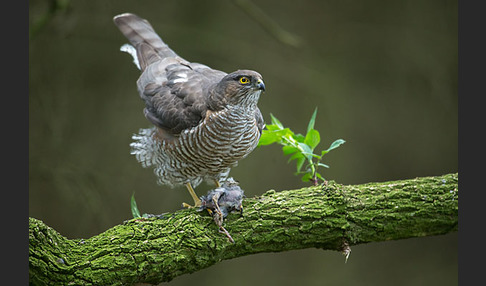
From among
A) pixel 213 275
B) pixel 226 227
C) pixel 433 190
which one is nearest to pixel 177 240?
pixel 226 227

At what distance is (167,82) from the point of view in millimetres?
3275

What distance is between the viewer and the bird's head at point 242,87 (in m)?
2.78

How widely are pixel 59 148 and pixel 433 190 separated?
3140mm

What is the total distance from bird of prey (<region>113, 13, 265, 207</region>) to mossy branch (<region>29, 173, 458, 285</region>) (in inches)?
14.5

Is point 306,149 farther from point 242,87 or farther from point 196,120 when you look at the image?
point 196,120

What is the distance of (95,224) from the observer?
465 centimetres

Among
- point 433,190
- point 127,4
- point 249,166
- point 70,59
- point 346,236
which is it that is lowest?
point 346,236

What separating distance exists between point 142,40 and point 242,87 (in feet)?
4.25

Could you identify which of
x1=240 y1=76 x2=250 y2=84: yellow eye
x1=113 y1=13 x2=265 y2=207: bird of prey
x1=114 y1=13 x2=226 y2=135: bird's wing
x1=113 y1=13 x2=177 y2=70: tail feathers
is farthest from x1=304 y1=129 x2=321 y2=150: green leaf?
x1=113 y1=13 x2=177 y2=70: tail feathers

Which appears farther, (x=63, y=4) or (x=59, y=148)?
(x=59, y=148)

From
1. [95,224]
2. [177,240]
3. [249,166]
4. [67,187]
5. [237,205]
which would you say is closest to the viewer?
[177,240]

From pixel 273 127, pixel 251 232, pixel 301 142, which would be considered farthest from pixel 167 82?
pixel 251 232

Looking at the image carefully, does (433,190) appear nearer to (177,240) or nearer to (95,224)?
(177,240)

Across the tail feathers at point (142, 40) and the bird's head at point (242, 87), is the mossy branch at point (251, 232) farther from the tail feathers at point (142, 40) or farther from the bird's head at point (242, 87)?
the tail feathers at point (142, 40)
